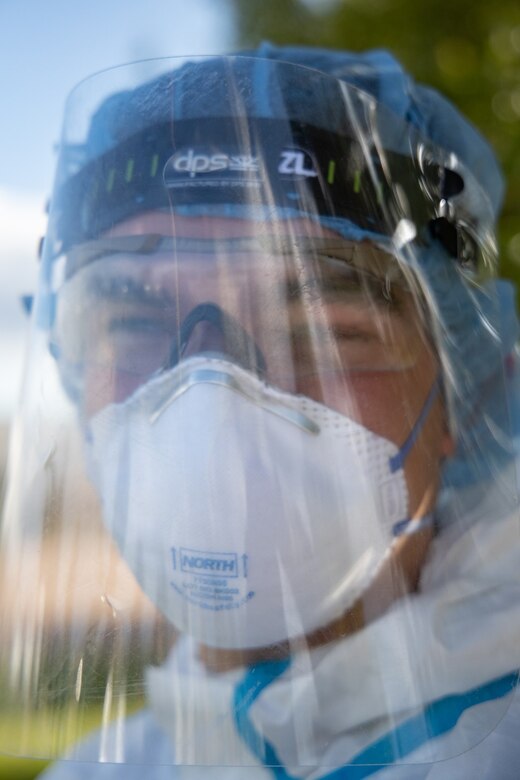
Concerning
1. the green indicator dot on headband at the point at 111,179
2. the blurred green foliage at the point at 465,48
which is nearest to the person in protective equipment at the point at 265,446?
the green indicator dot on headband at the point at 111,179

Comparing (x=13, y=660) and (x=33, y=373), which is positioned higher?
(x=33, y=373)

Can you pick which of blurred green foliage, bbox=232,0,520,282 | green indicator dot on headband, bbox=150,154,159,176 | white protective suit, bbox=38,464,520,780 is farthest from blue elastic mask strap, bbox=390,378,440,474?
blurred green foliage, bbox=232,0,520,282

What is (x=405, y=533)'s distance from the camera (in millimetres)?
1125

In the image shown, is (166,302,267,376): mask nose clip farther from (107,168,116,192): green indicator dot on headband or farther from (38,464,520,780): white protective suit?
(38,464,520,780): white protective suit

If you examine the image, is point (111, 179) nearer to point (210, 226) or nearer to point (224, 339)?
point (210, 226)

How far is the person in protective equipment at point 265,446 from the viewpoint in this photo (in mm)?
1007

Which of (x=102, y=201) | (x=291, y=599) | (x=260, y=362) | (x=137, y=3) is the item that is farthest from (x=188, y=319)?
(x=137, y=3)

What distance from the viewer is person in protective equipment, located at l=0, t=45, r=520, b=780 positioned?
1.01 metres

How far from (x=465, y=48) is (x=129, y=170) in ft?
8.80

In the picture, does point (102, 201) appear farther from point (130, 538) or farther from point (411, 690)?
point (411, 690)

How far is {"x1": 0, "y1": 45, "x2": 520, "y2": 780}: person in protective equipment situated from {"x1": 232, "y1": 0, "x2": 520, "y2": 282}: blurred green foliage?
7.46ft

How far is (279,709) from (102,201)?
29.6 inches

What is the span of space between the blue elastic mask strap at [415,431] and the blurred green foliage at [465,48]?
2419mm

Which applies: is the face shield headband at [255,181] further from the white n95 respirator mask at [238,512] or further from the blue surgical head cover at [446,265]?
the white n95 respirator mask at [238,512]
